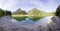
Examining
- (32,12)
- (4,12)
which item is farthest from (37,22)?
(4,12)

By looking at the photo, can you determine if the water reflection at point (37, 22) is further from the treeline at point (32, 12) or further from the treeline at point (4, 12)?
the treeline at point (4, 12)

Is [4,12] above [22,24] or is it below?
above

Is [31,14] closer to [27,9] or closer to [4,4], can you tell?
[27,9]

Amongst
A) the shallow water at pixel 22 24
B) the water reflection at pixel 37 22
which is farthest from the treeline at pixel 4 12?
the water reflection at pixel 37 22

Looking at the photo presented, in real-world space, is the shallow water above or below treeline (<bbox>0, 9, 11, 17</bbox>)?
below

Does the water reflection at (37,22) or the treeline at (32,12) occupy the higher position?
the treeline at (32,12)

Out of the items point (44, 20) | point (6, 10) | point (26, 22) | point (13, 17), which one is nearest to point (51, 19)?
point (44, 20)

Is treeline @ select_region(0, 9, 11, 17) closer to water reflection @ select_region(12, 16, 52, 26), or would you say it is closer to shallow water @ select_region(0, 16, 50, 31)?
shallow water @ select_region(0, 16, 50, 31)

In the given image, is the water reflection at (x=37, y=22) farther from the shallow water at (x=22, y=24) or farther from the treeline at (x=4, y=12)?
the treeline at (x=4, y=12)

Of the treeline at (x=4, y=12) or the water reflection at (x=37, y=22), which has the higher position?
the treeline at (x=4, y=12)

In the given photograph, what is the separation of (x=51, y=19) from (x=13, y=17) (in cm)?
51

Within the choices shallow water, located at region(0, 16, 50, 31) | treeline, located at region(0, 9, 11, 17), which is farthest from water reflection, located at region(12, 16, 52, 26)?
treeline, located at region(0, 9, 11, 17)

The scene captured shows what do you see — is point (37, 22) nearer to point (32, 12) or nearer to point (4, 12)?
point (32, 12)

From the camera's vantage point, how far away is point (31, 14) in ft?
4.65
